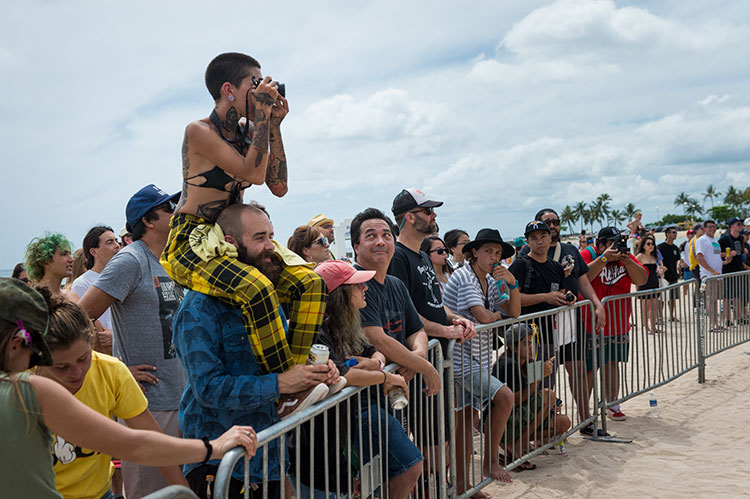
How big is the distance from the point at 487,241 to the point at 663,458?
9.04ft

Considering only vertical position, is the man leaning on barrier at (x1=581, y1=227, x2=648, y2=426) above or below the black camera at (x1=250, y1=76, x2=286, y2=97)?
below

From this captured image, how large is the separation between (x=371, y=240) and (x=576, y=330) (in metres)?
3.18

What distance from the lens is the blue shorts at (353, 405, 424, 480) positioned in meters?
3.35

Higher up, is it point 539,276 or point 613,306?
point 539,276

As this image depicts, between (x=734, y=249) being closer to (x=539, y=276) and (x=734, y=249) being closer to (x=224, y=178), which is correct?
(x=539, y=276)

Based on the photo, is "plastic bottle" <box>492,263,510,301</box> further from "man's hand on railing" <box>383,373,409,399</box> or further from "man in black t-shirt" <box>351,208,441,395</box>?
"man's hand on railing" <box>383,373,409,399</box>

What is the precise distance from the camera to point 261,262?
2.79m

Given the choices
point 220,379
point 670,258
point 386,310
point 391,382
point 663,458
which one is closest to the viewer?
point 220,379

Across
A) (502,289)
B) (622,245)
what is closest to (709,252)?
(622,245)

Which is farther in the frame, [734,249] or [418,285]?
[734,249]

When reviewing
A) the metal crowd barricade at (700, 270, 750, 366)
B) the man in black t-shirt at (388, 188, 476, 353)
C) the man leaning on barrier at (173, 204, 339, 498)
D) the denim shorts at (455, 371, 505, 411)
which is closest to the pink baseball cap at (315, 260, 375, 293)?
the man leaning on barrier at (173, 204, 339, 498)

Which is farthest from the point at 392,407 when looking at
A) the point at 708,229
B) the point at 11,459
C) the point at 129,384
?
the point at 708,229

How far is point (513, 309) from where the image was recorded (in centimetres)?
552

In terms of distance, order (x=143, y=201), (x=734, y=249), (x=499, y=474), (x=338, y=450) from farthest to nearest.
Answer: (x=734, y=249)
(x=499, y=474)
(x=143, y=201)
(x=338, y=450)
